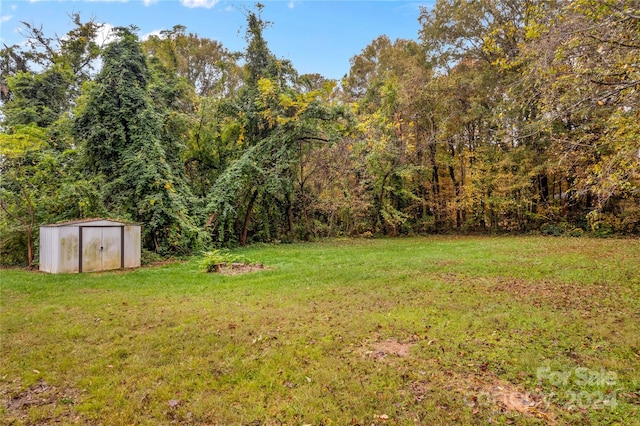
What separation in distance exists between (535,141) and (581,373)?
17.4 metres

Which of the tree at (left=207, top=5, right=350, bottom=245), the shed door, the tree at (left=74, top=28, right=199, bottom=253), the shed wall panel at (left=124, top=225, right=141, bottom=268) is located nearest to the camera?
the shed door

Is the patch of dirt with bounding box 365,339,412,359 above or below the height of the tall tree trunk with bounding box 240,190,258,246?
below

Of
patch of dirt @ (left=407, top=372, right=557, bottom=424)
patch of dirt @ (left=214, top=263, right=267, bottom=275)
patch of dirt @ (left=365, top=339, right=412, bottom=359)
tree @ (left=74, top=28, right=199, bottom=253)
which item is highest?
tree @ (left=74, top=28, right=199, bottom=253)

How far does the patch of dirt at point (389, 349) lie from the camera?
13.1ft

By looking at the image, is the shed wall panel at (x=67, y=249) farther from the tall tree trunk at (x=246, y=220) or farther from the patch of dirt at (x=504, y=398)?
the patch of dirt at (x=504, y=398)

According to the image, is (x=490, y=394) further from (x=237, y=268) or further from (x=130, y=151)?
(x=130, y=151)

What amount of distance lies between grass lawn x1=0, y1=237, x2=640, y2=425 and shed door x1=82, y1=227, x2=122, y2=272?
1588mm

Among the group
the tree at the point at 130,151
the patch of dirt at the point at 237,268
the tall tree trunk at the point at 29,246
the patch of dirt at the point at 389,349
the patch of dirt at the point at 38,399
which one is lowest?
the patch of dirt at the point at 38,399

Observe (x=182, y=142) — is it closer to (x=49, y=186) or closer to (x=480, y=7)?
(x=49, y=186)

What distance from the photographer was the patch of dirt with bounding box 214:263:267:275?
29.8 feet

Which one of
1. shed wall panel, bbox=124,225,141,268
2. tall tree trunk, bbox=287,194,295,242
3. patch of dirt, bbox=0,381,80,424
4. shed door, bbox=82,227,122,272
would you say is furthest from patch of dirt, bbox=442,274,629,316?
tall tree trunk, bbox=287,194,295,242

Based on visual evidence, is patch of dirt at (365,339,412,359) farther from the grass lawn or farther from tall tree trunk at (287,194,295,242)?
tall tree trunk at (287,194,295,242)

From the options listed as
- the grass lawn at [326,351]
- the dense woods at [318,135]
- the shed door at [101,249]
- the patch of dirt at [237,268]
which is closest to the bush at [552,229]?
the dense woods at [318,135]

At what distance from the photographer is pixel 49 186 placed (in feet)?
35.8
